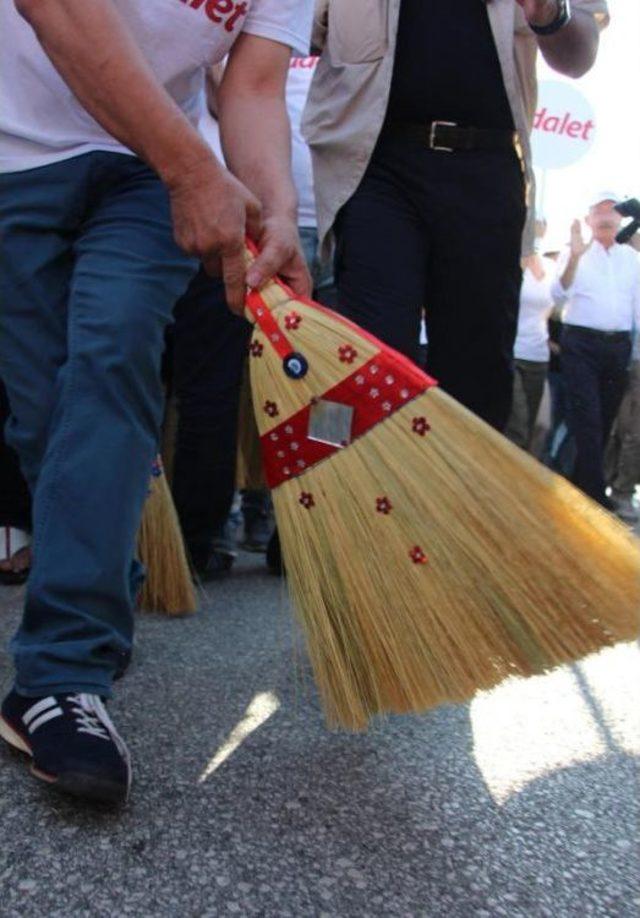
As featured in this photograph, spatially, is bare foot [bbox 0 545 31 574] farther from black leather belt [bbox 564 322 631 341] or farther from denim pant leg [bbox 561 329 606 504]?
black leather belt [bbox 564 322 631 341]

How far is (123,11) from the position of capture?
165 cm

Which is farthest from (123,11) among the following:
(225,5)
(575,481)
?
(575,481)

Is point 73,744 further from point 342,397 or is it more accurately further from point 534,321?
point 534,321

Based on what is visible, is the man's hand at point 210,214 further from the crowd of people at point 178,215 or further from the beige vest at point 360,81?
the beige vest at point 360,81

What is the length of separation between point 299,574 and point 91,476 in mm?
316

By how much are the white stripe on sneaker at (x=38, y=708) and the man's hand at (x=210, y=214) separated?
63 centimetres

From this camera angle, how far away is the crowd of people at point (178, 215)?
1481 mm

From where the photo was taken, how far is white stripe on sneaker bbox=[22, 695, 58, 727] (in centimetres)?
148

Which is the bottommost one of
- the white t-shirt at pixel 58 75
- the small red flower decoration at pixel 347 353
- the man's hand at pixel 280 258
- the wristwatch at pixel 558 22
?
the small red flower decoration at pixel 347 353

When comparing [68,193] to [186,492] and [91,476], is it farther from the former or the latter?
[186,492]

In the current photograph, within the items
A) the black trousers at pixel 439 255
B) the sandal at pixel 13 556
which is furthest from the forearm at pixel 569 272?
the sandal at pixel 13 556

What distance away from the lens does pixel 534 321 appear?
20.3ft

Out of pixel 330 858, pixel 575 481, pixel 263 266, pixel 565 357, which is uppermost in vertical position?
pixel 263 266

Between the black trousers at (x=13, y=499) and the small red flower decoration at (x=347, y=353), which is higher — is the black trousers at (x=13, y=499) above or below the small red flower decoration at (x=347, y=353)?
below
